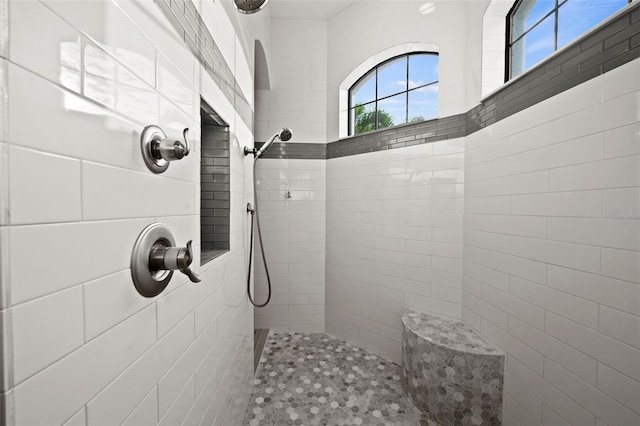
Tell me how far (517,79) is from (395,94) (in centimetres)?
112

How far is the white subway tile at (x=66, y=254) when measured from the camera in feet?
1.20

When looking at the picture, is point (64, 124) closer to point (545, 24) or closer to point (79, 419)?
point (79, 419)

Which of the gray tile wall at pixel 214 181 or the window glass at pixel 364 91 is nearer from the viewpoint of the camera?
the gray tile wall at pixel 214 181

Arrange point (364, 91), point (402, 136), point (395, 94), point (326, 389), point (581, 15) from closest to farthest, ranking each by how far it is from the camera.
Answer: point (581, 15) → point (326, 389) → point (402, 136) → point (395, 94) → point (364, 91)

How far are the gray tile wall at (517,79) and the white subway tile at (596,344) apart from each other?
1025mm

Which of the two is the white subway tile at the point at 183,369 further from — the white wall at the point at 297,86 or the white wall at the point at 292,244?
the white wall at the point at 297,86

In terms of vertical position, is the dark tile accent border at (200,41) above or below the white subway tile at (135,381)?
above

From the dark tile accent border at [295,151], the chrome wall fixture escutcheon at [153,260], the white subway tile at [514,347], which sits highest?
the dark tile accent border at [295,151]

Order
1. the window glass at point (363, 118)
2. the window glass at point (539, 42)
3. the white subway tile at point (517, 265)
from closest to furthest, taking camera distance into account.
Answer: the white subway tile at point (517, 265), the window glass at point (539, 42), the window glass at point (363, 118)

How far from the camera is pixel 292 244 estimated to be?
2.88 m

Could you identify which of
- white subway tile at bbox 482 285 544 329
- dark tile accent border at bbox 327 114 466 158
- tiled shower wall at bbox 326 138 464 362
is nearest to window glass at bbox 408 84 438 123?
dark tile accent border at bbox 327 114 466 158

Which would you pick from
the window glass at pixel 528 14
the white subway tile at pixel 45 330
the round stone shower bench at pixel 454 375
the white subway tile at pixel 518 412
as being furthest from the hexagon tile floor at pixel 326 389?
the window glass at pixel 528 14

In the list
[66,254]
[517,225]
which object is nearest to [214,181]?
[66,254]

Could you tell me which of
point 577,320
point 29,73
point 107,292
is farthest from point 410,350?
point 29,73
